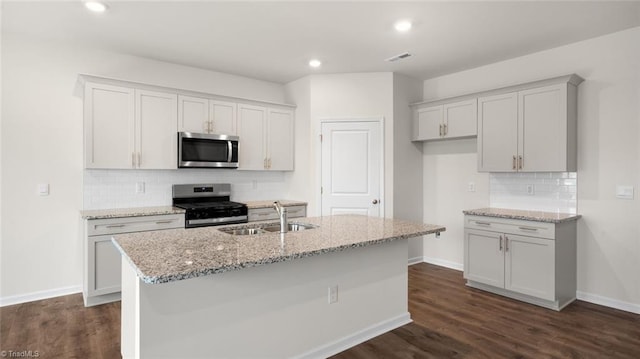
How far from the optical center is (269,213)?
458 centimetres

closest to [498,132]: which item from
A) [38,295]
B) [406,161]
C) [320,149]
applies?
[406,161]

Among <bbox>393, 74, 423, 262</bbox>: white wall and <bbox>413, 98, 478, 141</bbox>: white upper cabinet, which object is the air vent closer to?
<bbox>393, 74, 423, 262</bbox>: white wall

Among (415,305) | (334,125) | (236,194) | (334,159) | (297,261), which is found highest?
(334,125)

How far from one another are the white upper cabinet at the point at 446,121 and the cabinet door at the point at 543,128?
0.57 m

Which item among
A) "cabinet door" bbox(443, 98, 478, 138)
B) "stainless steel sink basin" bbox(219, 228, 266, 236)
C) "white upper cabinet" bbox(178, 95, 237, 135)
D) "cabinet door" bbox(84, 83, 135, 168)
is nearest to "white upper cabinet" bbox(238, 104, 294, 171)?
"white upper cabinet" bbox(178, 95, 237, 135)

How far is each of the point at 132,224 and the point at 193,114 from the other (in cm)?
144

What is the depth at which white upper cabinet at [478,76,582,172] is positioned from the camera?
353 cm

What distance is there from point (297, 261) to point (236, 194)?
2.81 metres

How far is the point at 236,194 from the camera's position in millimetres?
4895

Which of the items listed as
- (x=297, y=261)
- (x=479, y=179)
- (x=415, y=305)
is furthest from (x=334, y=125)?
(x=297, y=261)

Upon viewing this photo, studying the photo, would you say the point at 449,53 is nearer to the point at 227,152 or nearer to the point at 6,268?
the point at 227,152

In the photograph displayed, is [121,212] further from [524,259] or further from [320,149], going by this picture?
[524,259]

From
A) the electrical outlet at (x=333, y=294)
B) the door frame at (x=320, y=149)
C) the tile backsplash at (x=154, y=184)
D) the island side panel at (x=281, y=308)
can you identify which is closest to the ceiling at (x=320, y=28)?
the door frame at (x=320, y=149)

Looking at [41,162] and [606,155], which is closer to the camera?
[606,155]
